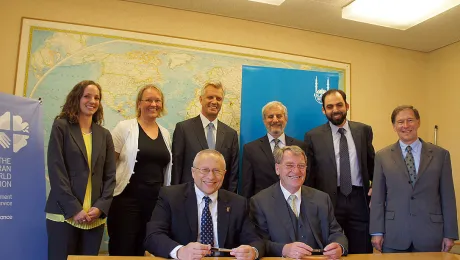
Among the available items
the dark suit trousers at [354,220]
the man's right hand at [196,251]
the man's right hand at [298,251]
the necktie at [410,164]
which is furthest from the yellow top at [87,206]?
the necktie at [410,164]

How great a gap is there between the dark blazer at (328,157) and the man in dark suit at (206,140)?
0.70 metres

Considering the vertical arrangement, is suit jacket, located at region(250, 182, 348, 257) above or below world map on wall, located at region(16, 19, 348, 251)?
below

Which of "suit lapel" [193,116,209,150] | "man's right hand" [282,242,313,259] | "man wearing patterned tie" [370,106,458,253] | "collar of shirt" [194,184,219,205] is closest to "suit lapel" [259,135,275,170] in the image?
"suit lapel" [193,116,209,150]

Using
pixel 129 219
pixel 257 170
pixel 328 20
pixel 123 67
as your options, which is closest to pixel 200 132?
pixel 257 170

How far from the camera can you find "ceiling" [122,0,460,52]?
14.5ft

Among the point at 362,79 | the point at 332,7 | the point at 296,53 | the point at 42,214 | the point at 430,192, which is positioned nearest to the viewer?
the point at 430,192

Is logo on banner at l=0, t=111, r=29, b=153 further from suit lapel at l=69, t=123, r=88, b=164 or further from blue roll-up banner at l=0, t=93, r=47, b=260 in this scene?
suit lapel at l=69, t=123, r=88, b=164

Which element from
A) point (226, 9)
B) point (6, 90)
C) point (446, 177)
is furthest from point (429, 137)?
point (6, 90)

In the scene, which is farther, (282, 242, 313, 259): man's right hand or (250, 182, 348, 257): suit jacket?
(250, 182, 348, 257): suit jacket

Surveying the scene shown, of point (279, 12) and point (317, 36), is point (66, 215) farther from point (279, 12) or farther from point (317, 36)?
point (317, 36)

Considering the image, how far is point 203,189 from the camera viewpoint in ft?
8.02

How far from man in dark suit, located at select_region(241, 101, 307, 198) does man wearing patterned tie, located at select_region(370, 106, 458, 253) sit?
2.75 feet

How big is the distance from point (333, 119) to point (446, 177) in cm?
105

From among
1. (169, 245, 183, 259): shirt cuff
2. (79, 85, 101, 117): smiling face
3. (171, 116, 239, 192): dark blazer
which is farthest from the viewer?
(171, 116, 239, 192): dark blazer
